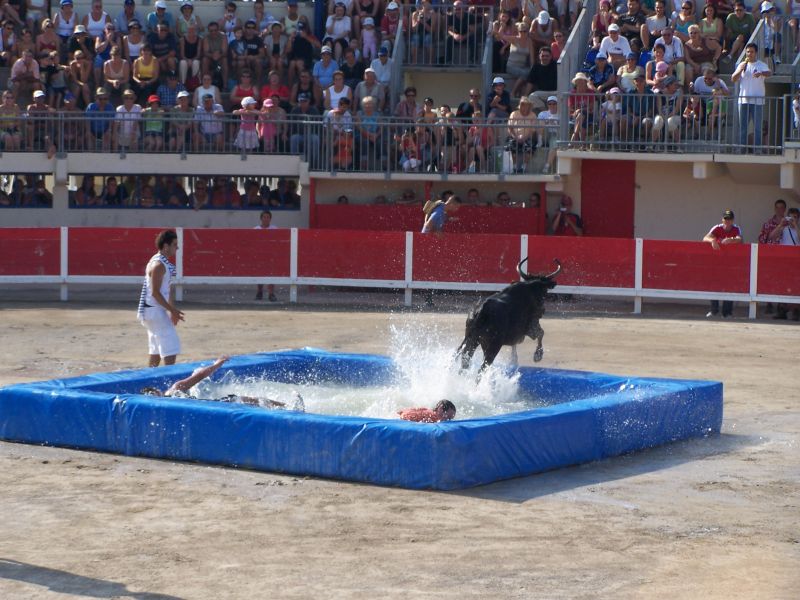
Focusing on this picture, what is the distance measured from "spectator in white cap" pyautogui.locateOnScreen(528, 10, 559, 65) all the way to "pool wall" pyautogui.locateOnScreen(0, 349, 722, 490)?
43.1 feet

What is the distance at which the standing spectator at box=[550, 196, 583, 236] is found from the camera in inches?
925

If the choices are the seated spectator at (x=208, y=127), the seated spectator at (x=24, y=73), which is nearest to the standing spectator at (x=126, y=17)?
the seated spectator at (x=24, y=73)

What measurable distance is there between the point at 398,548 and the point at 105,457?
3.54 metres

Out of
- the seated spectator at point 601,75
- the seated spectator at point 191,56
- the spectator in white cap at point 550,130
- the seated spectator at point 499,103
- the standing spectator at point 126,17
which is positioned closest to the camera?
the seated spectator at point 601,75

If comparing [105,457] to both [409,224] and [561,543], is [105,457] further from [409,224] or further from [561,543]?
[409,224]

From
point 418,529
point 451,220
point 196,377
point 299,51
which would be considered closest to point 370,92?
point 299,51

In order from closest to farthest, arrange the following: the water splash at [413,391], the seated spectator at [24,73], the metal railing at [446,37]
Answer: the water splash at [413,391] < the seated spectator at [24,73] < the metal railing at [446,37]

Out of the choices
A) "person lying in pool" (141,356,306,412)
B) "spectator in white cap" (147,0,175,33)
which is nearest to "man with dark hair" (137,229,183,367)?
"person lying in pool" (141,356,306,412)

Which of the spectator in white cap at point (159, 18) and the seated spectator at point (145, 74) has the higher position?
the spectator in white cap at point (159, 18)

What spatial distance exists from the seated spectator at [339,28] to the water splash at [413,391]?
40.7ft

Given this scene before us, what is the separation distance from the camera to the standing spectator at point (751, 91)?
2190 cm

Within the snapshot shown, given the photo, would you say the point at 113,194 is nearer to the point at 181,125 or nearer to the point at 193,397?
the point at 181,125

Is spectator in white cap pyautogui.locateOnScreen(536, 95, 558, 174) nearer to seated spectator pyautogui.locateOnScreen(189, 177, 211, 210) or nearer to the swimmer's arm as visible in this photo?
seated spectator pyautogui.locateOnScreen(189, 177, 211, 210)

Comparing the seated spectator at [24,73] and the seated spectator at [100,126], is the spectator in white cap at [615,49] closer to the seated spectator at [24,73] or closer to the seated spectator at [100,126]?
the seated spectator at [100,126]
